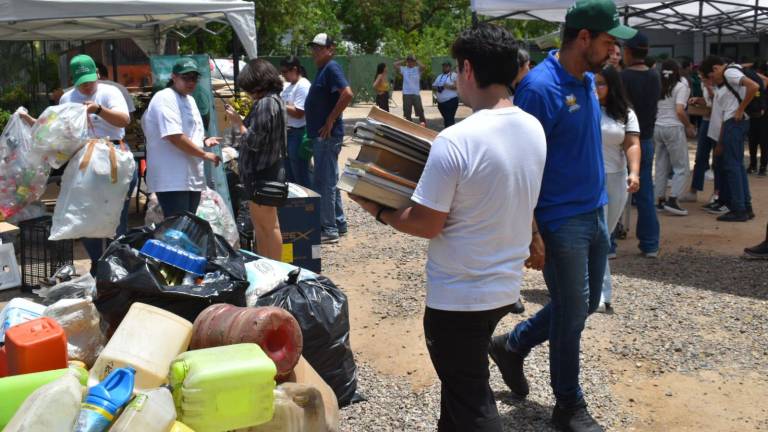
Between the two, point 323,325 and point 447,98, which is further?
point 447,98

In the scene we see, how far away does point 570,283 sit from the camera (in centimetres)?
359

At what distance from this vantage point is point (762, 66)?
15289mm

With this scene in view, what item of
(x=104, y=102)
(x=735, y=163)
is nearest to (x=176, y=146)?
(x=104, y=102)

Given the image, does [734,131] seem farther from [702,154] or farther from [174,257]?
[174,257]

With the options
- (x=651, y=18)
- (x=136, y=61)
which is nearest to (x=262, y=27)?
(x=136, y=61)

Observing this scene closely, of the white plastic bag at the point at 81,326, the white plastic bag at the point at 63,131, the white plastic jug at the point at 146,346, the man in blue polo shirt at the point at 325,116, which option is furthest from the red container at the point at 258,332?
the man in blue polo shirt at the point at 325,116

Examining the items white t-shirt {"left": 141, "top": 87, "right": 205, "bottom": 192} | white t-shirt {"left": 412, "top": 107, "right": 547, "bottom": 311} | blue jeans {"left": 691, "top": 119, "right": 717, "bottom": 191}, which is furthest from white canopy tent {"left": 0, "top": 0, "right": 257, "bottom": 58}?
white t-shirt {"left": 412, "top": 107, "right": 547, "bottom": 311}

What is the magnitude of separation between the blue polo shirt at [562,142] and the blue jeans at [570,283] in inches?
2.6

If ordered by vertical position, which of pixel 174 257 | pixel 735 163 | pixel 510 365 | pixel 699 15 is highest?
pixel 699 15

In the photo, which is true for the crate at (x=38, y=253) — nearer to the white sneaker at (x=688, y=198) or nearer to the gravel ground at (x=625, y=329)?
the gravel ground at (x=625, y=329)

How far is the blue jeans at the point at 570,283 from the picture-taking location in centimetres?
357

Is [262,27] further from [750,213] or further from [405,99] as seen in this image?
[750,213]

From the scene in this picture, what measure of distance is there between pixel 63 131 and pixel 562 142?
12.9 ft

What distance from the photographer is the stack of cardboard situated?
2934 mm
